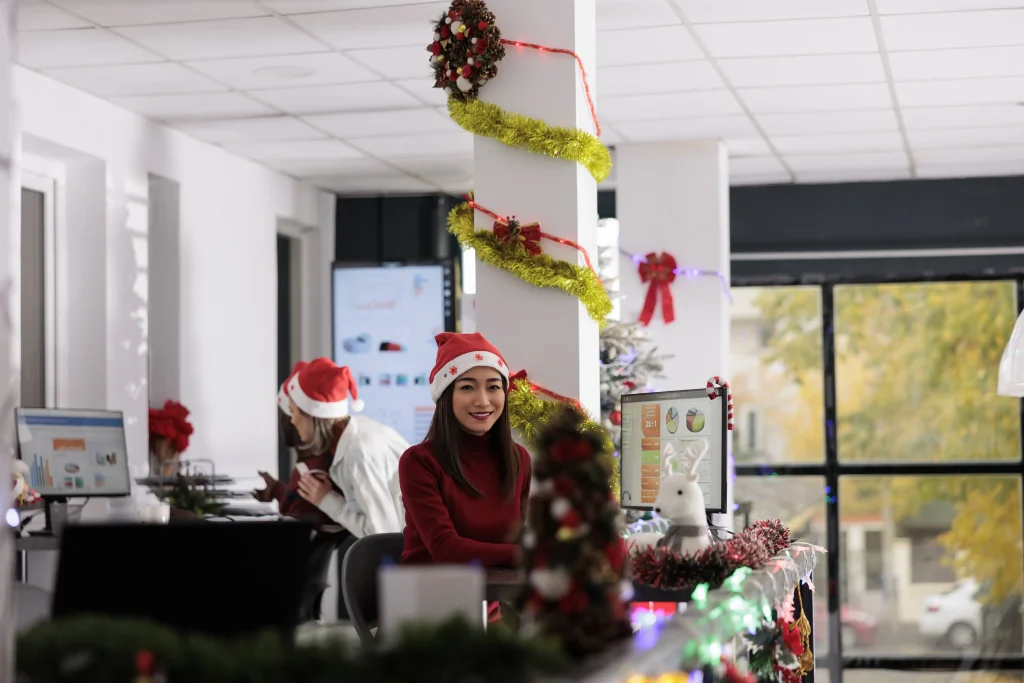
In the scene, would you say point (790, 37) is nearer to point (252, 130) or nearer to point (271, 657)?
point (252, 130)

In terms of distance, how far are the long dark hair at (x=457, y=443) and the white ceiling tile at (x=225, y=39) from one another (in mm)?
2137

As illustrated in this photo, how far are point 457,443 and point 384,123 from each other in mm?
3621

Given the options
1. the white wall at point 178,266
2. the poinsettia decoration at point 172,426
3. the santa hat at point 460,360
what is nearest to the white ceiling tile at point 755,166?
the white wall at point 178,266

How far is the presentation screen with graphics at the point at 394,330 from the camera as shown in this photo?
8430 mm

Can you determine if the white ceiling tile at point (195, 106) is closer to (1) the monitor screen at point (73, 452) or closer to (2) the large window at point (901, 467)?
(1) the monitor screen at point (73, 452)

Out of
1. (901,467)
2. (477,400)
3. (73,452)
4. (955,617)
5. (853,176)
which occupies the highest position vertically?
(853,176)

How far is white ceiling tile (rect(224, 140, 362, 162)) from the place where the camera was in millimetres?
7434

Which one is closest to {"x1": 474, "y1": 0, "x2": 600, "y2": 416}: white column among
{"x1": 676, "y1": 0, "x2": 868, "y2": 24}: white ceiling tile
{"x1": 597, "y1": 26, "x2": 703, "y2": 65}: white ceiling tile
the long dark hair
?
the long dark hair

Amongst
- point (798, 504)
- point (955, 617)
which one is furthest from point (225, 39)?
point (955, 617)

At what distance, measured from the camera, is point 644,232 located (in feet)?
24.9

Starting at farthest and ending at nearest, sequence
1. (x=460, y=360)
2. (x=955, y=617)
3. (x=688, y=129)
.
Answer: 1. (x=955, y=617)
2. (x=688, y=129)
3. (x=460, y=360)

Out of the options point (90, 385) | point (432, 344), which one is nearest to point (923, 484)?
point (432, 344)

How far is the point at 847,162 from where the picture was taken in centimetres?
812

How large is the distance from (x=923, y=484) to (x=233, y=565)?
7.61 meters
